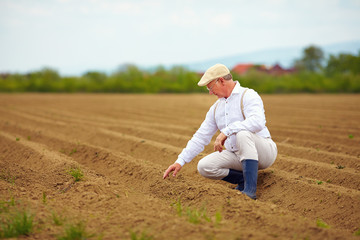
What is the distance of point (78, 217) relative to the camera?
3.43m

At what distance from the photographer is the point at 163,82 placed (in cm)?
4134

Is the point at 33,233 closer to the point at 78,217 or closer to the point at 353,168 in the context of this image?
→ the point at 78,217

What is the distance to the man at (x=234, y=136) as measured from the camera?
13.8 ft

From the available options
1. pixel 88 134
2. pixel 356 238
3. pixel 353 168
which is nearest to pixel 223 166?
pixel 356 238

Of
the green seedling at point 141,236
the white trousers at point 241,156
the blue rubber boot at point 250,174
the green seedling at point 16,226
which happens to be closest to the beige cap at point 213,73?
the white trousers at point 241,156

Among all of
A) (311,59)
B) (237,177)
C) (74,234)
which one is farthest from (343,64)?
(74,234)

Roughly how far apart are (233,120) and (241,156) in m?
0.43

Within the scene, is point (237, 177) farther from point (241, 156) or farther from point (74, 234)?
point (74, 234)

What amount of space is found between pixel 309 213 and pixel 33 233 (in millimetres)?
2805

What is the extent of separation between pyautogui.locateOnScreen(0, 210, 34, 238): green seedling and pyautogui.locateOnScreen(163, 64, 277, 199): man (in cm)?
171

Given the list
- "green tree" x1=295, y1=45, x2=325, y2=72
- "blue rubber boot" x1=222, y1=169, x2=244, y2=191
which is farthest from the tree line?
"blue rubber boot" x1=222, y1=169, x2=244, y2=191

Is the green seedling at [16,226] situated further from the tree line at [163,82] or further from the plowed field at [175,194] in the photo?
the tree line at [163,82]

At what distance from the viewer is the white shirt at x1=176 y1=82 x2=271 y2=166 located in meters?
4.20

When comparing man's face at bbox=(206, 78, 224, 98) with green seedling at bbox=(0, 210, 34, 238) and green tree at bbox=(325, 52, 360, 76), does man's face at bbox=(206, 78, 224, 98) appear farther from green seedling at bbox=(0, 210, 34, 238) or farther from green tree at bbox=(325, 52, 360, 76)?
green tree at bbox=(325, 52, 360, 76)
